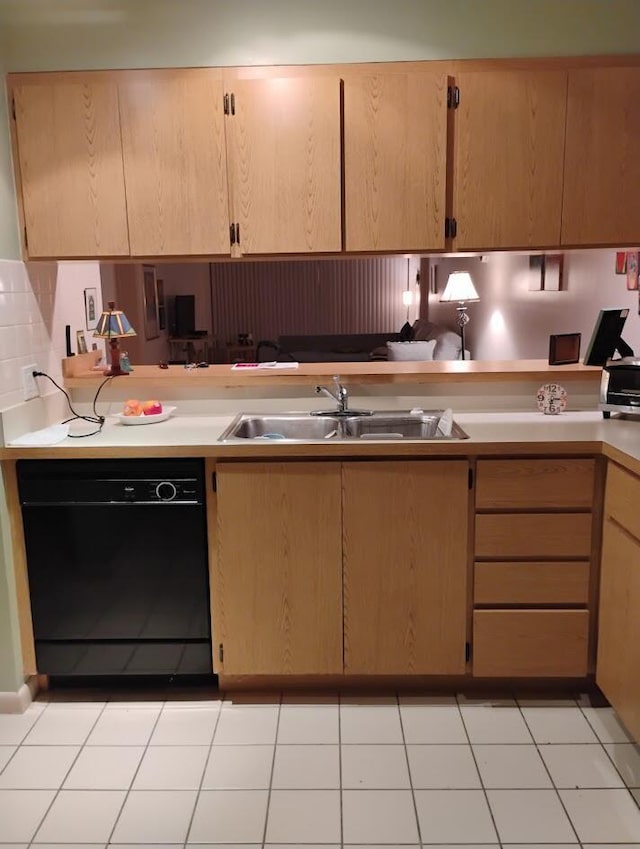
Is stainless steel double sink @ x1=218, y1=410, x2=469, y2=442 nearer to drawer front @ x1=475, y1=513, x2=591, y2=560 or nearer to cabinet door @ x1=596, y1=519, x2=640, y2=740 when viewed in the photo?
drawer front @ x1=475, y1=513, x2=591, y2=560

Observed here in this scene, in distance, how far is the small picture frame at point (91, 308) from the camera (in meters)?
3.07

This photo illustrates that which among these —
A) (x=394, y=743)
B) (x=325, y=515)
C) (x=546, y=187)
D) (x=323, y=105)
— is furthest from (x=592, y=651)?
(x=323, y=105)

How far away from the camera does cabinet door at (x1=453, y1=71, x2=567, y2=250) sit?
7.81 feet

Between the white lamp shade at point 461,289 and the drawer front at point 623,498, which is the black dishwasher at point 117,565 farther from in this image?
the white lamp shade at point 461,289

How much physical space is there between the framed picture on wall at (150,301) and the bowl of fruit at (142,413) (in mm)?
5054

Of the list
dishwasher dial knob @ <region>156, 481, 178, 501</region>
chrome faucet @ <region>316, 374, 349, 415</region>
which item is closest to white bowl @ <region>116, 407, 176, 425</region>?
dishwasher dial knob @ <region>156, 481, 178, 501</region>

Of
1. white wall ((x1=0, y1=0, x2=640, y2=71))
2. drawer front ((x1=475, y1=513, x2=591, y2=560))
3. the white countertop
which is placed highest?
white wall ((x1=0, y1=0, x2=640, y2=71))

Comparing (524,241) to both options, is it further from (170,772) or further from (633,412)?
(170,772)

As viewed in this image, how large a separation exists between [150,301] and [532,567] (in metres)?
6.35

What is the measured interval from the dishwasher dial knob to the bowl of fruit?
1.38ft

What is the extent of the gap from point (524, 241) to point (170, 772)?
A: 2.08 m

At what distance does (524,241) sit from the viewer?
2469mm

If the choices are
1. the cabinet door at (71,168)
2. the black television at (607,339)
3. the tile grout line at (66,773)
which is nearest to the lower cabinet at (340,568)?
the tile grout line at (66,773)

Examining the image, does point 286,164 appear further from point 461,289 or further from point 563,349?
point 461,289
